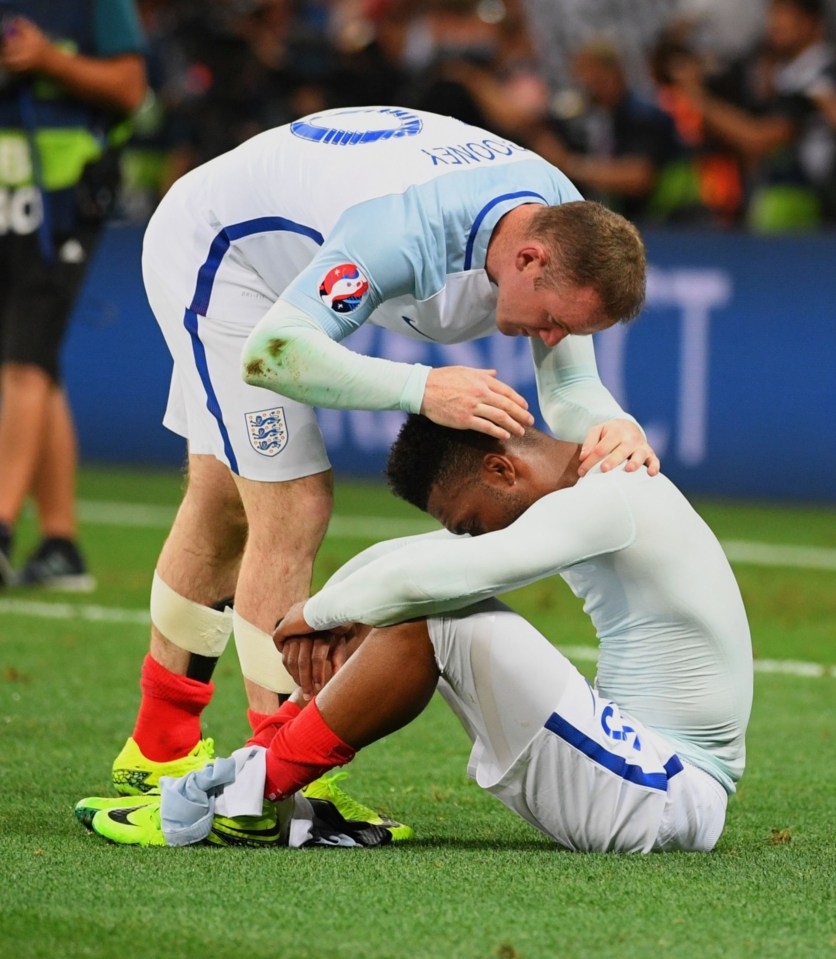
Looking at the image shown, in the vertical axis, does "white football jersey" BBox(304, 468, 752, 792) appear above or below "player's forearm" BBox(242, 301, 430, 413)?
below

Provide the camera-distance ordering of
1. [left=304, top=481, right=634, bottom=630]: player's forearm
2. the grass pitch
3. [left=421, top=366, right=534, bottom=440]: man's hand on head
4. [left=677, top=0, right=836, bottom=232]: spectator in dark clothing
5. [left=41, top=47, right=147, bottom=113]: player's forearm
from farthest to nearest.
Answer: [left=677, top=0, right=836, bottom=232]: spectator in dark clothing < [left=41, top=47, right=147, bottom=113]: player's forearm < [left=421, top=366, right=534, bottom=440]: man's hand on head < [left=304, top=481, right=634, bottom=630]: player's forearm < the grass pitch

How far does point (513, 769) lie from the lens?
11.9 ft

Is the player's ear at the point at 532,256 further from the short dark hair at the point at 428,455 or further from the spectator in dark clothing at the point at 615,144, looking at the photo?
the spectator in dark clothing at the point at 615,144

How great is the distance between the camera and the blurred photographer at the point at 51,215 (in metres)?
7.40

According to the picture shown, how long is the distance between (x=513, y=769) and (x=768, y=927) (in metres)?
0.63

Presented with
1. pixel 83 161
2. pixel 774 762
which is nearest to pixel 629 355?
pixel 83 161

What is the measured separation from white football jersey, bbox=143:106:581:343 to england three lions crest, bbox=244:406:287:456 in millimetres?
243

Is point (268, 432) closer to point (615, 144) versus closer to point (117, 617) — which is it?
point (117, 617)

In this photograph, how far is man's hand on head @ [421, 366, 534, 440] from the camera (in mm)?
3629

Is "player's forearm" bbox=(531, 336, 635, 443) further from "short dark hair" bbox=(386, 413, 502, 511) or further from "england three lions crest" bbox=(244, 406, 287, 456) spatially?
"england three lions crest" bbox=(244, 406, 287, 456)

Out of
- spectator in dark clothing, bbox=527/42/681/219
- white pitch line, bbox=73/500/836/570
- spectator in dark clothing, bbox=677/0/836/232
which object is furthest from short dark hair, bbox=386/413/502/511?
spectator in dark clothing, bbox=527/42/681/219

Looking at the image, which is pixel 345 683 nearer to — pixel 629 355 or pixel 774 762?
pixel 774 762

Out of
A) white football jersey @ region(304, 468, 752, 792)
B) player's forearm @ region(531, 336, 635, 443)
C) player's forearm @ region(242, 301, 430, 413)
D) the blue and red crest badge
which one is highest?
the blue and red crest badge

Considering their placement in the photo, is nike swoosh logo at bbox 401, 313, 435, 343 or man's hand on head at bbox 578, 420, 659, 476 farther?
nike swoosh logo at bbox 401, 313, 435, 343
